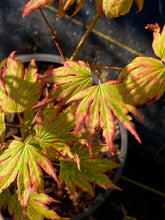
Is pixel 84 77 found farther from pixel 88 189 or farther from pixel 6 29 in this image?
pixel 6 29

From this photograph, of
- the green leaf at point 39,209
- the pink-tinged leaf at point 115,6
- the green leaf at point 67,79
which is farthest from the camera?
the green leaf at point 39,209

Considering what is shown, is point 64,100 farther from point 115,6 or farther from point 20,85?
point 115,6

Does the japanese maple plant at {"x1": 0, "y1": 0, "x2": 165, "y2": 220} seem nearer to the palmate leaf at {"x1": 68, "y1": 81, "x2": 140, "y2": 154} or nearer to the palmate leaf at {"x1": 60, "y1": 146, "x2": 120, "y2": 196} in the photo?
the palmate leaf at {"x1": 68, "y1": 81, "x2": 140, "y2": 154}

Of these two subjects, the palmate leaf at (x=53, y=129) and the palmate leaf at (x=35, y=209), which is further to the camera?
the palmate leaf at (x=35, y=209)

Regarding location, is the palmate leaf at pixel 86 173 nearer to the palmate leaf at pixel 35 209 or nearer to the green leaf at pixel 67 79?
the palmate leaf at pixel 35 209

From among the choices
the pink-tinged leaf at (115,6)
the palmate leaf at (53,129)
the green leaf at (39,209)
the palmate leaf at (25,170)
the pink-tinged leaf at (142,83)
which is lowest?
the green leaf at (39,209)

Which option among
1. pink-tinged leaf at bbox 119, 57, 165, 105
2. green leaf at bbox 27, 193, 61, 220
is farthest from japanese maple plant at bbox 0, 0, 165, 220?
green leaf at bbox 27, 193, 61, 220

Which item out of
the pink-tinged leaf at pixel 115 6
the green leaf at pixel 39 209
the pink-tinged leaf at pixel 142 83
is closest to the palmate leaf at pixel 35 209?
the green leaf at pixel 39 209

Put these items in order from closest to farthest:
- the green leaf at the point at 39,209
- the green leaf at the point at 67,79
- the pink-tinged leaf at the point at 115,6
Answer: the pink-tinged leaf at the point at 115,6
the green leaf at the point at 67,79
the green leaf at the point at 39,209
